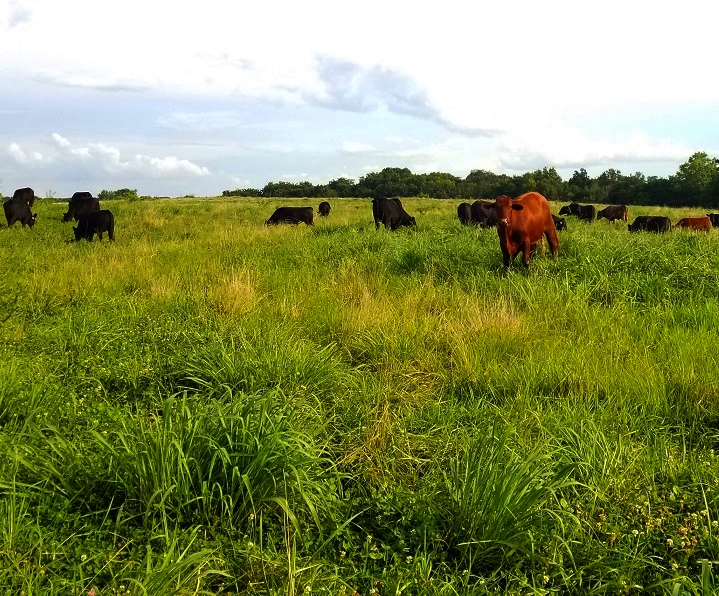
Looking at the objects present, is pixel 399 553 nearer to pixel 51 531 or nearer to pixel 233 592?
pixel 233 592

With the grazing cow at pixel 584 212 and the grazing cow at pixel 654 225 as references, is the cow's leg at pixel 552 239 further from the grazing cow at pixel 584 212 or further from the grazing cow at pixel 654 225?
the grazing cow at pixel 584 212

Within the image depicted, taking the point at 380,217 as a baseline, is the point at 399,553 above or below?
below

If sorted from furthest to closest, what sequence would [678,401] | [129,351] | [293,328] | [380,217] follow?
[380,217], [293,328], [129,351], [678,401]

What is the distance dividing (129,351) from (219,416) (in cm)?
235

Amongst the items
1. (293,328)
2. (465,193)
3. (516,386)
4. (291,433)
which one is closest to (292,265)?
(293,328)

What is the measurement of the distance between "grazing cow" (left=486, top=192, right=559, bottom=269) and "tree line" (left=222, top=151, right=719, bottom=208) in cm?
5465

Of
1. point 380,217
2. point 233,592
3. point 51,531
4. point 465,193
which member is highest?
point 465,193

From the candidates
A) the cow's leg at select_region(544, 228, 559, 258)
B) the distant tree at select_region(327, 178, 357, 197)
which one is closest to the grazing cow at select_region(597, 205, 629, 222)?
the cow's leg at select_region(544, 228, 559, 258)

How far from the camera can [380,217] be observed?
59.3ft

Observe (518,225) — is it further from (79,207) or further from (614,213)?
(614,213)

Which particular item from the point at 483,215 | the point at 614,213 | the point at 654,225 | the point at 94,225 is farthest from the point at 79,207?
the point at 614,213

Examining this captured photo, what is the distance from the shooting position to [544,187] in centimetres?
7450

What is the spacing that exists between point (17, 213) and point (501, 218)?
1841 cm

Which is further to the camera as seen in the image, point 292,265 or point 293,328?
point 292,265
